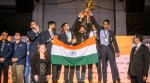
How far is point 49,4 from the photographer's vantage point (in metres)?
15.0

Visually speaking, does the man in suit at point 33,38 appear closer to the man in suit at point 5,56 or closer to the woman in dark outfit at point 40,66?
the man in suit at point 5,56

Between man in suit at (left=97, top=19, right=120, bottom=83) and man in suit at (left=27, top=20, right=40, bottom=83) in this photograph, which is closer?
man in suit at (left=27, top=20, right=40, bottom=83)

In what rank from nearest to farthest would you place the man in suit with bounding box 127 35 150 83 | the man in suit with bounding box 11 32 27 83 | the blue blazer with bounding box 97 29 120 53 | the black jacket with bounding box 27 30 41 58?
the man in suit with bounding box 127 35 150 83 < the black jacket with bounding box 27 30 41 58 < the man in suit with bounding box 11 32 27 83 < the blue blazer with bounding box 97 29 120 53

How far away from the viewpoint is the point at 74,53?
998 cm

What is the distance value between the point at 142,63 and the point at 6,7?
864cm

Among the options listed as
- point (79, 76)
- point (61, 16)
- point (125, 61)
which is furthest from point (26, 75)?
point (61, 16)

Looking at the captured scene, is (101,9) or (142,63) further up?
(101,9)

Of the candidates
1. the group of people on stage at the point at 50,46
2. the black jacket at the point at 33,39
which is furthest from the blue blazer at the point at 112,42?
the black jacket at the point at 33,39

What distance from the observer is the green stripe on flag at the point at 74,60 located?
9.78m

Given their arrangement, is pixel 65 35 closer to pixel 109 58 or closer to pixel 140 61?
pixel 109 58

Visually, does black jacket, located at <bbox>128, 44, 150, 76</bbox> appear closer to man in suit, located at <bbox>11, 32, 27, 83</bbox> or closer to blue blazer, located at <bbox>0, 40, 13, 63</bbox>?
man in suit, located at <bbox>11, 32, 27, 83</bbox>

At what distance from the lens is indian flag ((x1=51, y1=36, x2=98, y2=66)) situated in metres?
9.84

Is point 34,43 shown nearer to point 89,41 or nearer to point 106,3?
point 89,41

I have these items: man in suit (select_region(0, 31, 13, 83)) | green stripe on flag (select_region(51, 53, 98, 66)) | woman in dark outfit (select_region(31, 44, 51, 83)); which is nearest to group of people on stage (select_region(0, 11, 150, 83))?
man in suit (select_region(0, 31, 13, 83))
